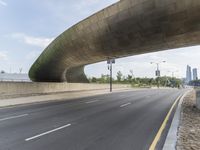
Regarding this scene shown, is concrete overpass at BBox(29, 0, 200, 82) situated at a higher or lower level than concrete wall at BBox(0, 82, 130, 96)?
higher

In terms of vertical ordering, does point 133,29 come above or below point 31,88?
above

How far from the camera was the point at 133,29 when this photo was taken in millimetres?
16594

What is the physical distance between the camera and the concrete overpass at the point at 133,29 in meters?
13.8

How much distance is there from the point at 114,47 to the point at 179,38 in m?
6.17

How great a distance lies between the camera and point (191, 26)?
15242mm

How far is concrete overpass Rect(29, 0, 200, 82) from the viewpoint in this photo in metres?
13.8

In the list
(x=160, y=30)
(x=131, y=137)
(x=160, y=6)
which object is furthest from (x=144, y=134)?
(x=160, y=30)

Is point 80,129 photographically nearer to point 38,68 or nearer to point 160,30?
point 160,30

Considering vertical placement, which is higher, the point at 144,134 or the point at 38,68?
the point at 38,68

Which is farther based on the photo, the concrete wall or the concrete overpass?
the concrete wall

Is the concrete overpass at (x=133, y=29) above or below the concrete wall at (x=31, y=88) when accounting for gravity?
above

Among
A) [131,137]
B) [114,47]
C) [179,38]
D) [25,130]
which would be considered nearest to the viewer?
[131,137]

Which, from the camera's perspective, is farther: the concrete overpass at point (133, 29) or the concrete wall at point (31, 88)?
the concrete wall at point (31, 88)

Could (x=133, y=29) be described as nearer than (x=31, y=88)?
Yes
